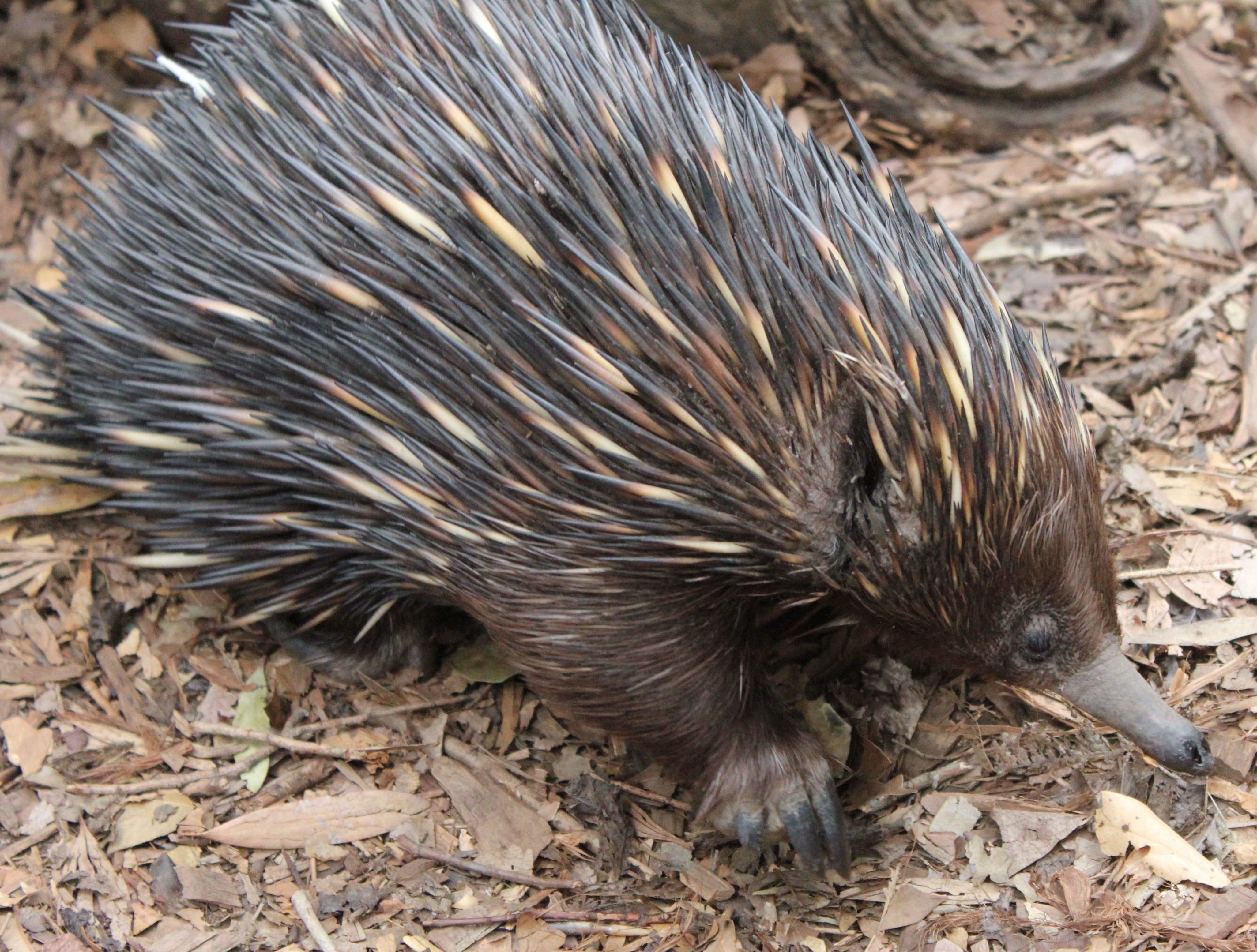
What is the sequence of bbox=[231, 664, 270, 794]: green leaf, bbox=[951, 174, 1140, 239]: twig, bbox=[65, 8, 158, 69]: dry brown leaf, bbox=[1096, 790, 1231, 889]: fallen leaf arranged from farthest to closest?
bbox=[65, 8, 158, 69]: dry brown leaf
bbox=[951, 174, 1140, 239]: twig
bbox=[231, 664, 270, 794]: green leaf
bbox=[1096, 790, 1231, 889]: fallen leaf

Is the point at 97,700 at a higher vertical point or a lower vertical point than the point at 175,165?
lower

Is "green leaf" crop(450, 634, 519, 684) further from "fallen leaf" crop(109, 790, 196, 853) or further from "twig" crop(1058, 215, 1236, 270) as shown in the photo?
"twig" crop(1058, 215, 1236, 270)

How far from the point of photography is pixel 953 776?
340 centimetres

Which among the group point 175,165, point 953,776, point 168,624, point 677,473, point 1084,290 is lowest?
point 953,776

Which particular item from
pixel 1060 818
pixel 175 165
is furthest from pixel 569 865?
pixel 175 165

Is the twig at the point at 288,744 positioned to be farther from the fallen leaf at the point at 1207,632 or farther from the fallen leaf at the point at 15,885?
the fallen leaf at the point at 1207,632

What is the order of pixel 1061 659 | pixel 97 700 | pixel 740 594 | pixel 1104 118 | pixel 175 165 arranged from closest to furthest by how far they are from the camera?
pixel 1061 659 < pixel 740 594 < pixel 175 165 < pixel 97 700 < pixel 1104 118

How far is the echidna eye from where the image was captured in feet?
9.10

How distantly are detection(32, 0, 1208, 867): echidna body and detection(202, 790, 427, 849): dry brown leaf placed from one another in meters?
0.64

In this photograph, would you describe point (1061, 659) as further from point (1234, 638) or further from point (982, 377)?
point (1234, 638)

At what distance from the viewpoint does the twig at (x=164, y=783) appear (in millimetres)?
3553

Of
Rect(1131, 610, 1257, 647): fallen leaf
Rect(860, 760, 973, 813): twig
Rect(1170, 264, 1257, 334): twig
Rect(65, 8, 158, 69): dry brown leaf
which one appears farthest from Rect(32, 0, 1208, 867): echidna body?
Rect(65, 8, 158, 69): dry brown leaf

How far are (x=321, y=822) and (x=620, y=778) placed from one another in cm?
85

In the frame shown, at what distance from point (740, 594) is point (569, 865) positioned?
0.99m
